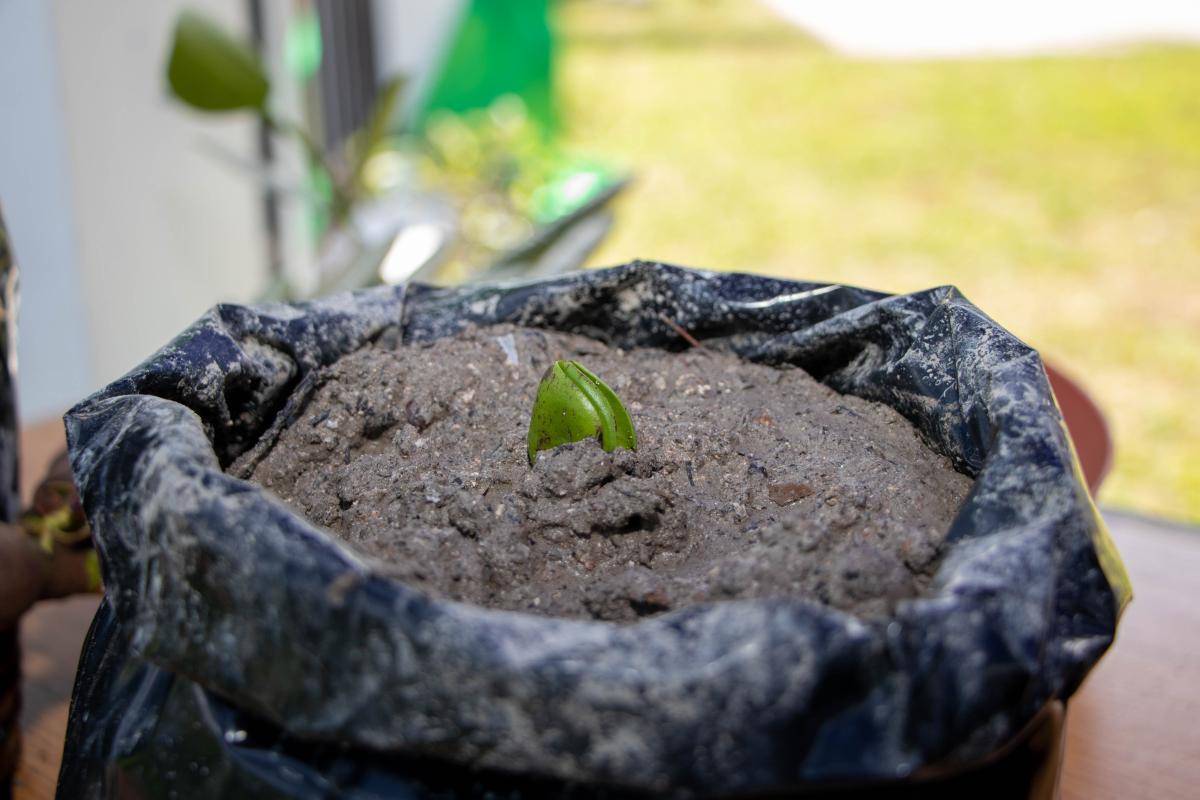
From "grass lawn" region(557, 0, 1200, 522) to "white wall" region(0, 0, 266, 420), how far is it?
1056 millimetres

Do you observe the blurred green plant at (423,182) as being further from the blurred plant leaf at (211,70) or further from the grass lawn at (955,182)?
the grass lawn at (955,182)

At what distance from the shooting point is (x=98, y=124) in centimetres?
153

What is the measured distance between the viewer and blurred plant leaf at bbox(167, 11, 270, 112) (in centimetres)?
146

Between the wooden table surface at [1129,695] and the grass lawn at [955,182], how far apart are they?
1.29 meters

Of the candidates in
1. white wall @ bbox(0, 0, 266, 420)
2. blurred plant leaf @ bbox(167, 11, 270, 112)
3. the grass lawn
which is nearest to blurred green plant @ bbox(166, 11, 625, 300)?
blurred plant leaf @ bbox(167, 11, 270, 112)

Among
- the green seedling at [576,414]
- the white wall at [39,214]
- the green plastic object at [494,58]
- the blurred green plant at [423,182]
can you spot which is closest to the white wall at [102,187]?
the white wall at [39,214]

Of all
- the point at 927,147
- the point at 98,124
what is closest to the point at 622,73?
the point at 927,147

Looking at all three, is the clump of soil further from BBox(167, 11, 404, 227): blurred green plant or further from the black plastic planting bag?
BBox(167, 11, 404, 227): blurred green plant

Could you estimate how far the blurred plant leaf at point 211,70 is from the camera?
1.46m

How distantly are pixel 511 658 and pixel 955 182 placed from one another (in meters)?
3.41

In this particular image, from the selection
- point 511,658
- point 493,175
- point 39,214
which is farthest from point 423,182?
point 511,658

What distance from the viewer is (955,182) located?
3402 mm

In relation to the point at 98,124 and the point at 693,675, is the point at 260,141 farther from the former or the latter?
the point at 693,675

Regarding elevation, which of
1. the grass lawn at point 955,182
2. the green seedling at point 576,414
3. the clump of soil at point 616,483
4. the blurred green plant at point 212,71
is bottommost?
the grass lawn at point 955,182
